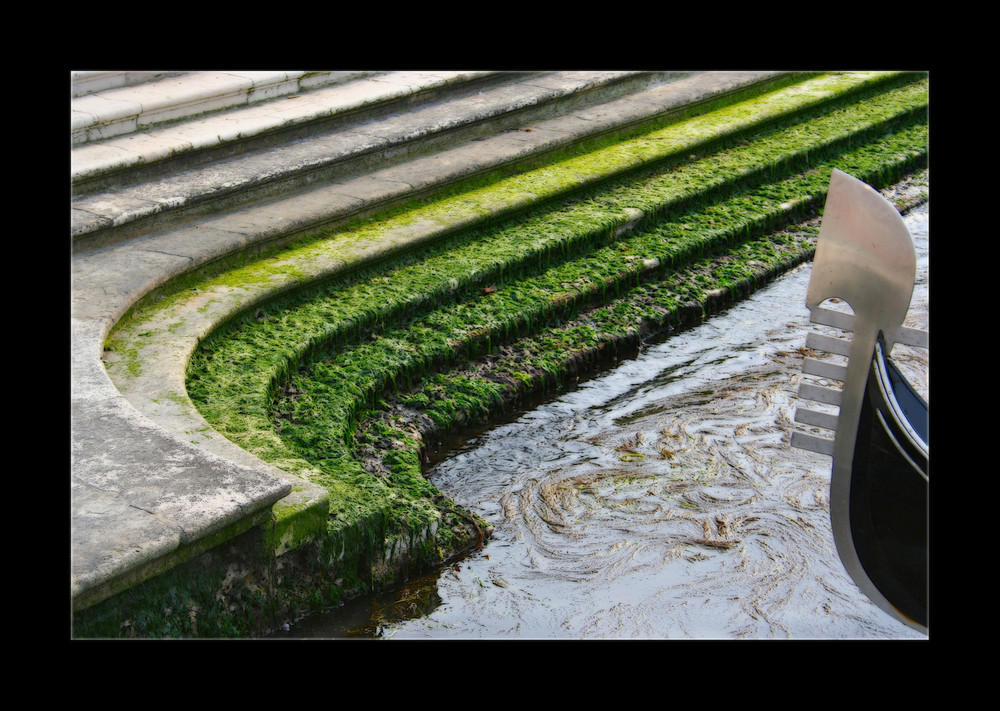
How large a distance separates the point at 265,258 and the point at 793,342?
107 inches

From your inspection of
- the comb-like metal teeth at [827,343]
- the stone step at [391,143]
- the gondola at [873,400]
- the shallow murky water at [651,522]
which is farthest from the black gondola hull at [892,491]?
the stone step at [391,143]

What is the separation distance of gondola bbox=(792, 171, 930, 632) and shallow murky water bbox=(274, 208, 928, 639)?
0.60 meters

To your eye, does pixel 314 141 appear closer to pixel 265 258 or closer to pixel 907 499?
pixel 265 258

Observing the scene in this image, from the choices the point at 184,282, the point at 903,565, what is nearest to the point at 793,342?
the point at 903,565

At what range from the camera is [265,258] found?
5.16m

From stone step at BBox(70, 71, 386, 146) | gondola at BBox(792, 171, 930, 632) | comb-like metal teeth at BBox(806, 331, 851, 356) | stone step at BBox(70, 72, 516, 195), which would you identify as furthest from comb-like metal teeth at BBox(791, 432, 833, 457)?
stone step at BBox(70, 71, 386, 146)

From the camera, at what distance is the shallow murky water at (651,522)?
345 centimetres

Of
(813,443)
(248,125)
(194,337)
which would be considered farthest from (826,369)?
(248,125)

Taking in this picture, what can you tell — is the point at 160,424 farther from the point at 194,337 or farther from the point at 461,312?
the point at 461,312

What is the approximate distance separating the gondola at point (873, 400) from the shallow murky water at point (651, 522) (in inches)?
23.5

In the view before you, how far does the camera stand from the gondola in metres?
2.75

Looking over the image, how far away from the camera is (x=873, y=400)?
2.85 meters

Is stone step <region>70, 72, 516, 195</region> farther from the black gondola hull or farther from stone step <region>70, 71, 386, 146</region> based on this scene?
the black gondola hull

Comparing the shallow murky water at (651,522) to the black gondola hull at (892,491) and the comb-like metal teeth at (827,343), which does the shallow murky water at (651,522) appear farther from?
the comb-like metal teeth at (827,343)
